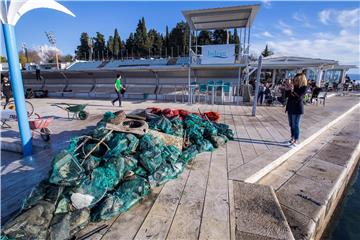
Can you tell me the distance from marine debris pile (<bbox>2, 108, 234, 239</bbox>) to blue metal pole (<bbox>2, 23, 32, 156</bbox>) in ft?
5.29

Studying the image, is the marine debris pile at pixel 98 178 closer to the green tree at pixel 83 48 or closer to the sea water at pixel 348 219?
the sea water at pixel 348 219

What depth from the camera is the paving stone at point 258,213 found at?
1.77 meters

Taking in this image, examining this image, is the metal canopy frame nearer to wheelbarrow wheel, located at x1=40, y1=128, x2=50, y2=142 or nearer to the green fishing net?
wheelbarrow wheel, located at x1=40, y1=128, x2=50, y2=142

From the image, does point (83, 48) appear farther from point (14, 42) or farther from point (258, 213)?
point (258, 213)

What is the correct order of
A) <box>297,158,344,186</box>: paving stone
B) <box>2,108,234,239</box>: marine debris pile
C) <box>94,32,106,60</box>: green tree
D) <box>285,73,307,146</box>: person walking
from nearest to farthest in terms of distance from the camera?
1. <box>2,108,234,239</box>: marine debris pile
2. <box>297,158,344,186</box>: paving stone
3. <box>285,73,307,146</box>: person walking
4. <box>94,32,106,60</box>: green tree

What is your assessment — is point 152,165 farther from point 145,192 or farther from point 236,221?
point 236,221

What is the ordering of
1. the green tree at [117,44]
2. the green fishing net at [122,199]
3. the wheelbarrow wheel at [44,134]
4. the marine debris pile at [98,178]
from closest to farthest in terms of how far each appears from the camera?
the marine debris pile at [98,178] < the green fishing net at [122,199] < the wheelbarrow wheel at [44,134] < the green tree at [117,44]

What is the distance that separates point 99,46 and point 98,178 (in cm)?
5718

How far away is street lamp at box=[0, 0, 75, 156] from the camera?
119 inches

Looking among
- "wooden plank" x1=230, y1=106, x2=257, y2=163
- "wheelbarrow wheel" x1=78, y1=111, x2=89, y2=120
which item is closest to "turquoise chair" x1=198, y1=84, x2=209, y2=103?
"wooden plank" x1=230, y1=106, x2=257, y2=163

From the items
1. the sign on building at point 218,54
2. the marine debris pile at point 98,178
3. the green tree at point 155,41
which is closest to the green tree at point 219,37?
the green tree at point 155,41

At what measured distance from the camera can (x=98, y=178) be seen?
6.77ft

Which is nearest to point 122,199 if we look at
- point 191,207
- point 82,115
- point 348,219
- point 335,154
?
point 191,207

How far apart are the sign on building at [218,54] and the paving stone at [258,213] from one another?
8.03 m
